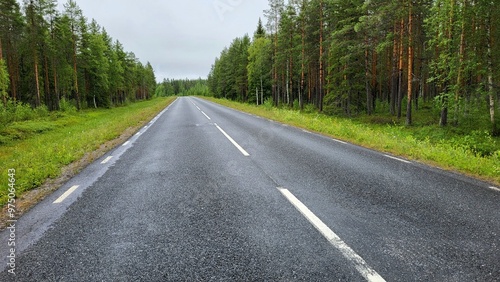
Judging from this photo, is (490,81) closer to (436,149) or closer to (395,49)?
(395,49)

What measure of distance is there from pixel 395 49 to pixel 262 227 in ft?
92.6

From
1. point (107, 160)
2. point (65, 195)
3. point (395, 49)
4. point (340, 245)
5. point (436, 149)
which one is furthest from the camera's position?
point (395, 49)

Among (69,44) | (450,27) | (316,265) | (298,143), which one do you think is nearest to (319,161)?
(298,143)

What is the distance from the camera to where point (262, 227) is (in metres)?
3.78

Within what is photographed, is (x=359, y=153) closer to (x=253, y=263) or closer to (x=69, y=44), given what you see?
(x=253, y=263)

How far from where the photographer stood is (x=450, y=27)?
1681cm

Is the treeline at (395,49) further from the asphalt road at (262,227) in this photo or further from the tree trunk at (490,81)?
the asphalt road at (262,227)

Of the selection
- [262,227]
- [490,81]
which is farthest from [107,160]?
[490,81]

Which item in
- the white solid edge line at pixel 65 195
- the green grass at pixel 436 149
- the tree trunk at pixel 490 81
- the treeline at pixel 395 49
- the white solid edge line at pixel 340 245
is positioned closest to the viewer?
the white solid edge line at pixel 340 245

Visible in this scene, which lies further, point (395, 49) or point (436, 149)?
point (395, 49)

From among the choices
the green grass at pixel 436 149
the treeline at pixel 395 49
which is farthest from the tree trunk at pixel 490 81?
the green grass at pixel 436 149

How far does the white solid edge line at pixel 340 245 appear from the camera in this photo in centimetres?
272

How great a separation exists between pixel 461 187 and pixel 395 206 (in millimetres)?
2037

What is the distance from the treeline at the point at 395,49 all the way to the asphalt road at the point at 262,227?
14.3 meters
